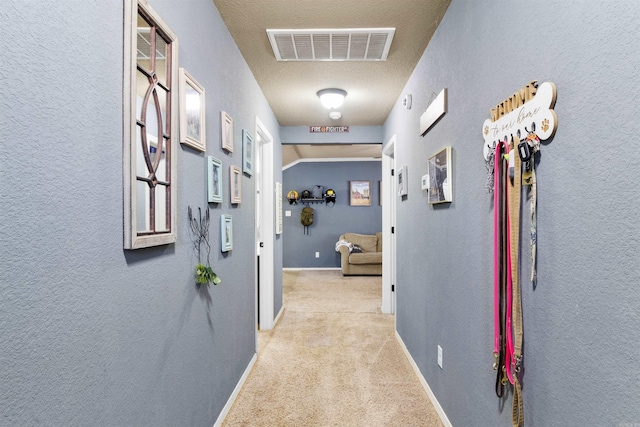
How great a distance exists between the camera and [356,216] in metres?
7.84

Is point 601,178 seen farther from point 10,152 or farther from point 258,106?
point 258,106

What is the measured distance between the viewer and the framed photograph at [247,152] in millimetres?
2486

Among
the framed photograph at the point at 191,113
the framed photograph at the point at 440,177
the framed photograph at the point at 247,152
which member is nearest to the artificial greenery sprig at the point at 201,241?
the framed photograph at the point at 191,113

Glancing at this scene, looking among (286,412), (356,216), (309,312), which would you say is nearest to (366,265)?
(356,216)

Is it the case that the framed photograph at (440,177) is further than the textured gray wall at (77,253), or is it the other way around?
the framed photograph at (440,177)

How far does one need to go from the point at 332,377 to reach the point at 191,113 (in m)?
2.06

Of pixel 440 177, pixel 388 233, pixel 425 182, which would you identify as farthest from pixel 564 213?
pixel 388 233

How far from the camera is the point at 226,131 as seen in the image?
206 cm

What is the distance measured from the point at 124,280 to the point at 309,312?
3.48 metres

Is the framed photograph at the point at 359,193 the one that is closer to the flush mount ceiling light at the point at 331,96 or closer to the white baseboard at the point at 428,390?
the flush mount ceiling light at the point at 331,96

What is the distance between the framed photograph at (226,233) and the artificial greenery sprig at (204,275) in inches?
11.4

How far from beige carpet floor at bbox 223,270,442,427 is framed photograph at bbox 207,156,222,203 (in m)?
1.29

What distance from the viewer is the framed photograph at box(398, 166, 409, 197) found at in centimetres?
296

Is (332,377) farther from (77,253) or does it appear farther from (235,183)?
(77,253)
